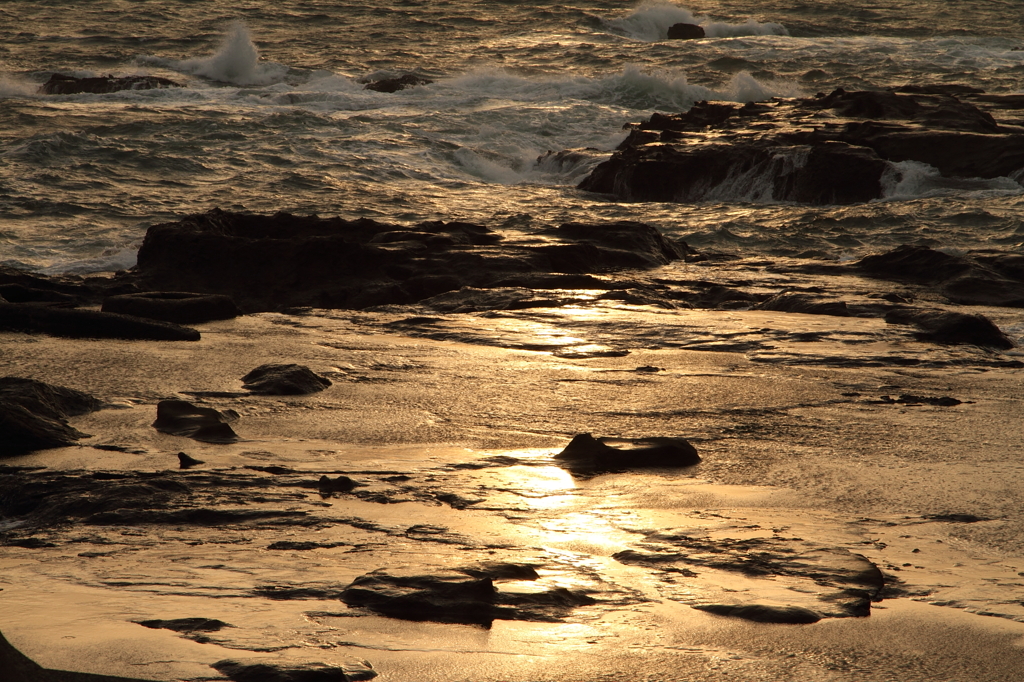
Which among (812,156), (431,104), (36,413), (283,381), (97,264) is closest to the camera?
(36,413)

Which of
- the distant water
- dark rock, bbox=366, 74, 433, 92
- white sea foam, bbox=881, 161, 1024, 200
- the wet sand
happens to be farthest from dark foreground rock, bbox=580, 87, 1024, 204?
Answer: dark rock, bbox=366, 74, 433, 92

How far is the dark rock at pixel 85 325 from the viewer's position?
6359mm

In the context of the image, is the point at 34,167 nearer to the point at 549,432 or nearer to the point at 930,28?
the point at 549,432

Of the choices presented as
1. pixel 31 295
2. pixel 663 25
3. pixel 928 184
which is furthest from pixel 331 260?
pixel 663 25

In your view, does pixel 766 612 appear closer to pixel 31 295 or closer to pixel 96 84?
pixel 31 295

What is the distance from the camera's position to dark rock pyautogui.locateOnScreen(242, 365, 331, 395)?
5148mm

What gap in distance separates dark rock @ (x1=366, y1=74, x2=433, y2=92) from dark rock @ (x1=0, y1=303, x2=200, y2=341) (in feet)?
57.6

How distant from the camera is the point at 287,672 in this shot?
7.68ft

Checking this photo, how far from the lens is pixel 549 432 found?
461cm

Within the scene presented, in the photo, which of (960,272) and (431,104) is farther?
(431,104)

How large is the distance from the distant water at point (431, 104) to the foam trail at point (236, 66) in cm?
7

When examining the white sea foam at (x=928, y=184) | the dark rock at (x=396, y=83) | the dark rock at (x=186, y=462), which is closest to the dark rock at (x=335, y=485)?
the dark rock at (x=186, y=462)

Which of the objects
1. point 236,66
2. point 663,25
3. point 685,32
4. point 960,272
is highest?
point 663,25

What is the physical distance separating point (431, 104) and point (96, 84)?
7.16 meters
